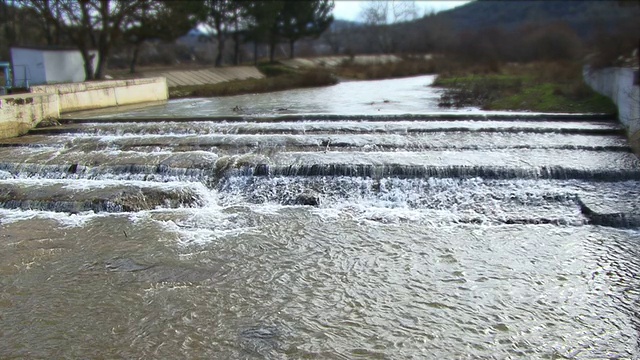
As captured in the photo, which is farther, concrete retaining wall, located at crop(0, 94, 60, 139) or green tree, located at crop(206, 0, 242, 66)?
green tree, located at crop(206, 0, 242, 66)

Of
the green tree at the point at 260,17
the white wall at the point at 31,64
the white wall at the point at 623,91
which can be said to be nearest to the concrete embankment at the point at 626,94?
the white wall at the point at 623,91

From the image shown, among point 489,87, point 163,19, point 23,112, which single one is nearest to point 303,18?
point 163,19

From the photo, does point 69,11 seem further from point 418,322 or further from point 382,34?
point 382,34

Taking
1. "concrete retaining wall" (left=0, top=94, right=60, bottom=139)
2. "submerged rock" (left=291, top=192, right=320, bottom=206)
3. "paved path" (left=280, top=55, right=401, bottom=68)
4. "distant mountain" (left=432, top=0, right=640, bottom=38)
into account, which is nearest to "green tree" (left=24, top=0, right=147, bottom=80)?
"concrete retaining wall" (left=0, top=94, right=60, bottom=139)

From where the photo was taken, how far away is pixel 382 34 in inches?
3174

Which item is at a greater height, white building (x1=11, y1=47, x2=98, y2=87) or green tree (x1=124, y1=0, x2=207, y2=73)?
green tree (x1=124, y1=0, x2=207, y2=73)

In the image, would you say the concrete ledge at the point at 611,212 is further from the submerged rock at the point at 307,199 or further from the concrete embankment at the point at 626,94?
the submerged rock at the point at 307,199

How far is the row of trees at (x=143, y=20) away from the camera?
22844mm

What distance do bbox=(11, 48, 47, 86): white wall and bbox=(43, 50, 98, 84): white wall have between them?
0.22 meters

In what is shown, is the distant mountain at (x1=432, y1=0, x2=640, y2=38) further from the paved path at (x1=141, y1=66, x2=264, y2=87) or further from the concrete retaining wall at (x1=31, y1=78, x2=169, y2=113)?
the concrete retaining wall at (x1=31, y1=78, x2=169, y2=113)

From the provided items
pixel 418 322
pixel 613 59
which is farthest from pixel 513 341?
pixel 613 59

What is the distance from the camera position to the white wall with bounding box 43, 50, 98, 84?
22641 millimetres

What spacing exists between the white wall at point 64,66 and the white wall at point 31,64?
218 millimetres

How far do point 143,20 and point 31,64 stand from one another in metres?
5.26
